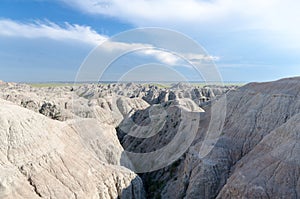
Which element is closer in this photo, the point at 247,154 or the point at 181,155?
the point at 247,154

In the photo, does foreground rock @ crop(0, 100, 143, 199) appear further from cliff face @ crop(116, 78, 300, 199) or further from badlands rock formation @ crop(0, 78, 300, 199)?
cliff face @ crop(116, 78, 300, 199)

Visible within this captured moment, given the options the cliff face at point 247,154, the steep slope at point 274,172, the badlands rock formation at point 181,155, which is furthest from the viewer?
the badlands rock formation at point 181,155

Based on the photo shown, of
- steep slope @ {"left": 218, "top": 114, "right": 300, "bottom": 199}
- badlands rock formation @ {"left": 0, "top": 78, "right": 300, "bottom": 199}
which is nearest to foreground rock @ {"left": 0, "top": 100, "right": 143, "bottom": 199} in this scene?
badlands rock formation @ {"left": 0, "top": 78, "right": 300, "bottom": 199}

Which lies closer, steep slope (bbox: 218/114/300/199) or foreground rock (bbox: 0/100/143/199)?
steep slope (bbox: 218/114/300/199)

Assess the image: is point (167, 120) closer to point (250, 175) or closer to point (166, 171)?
point (166, 171)

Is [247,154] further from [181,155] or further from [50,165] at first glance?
[50,165]

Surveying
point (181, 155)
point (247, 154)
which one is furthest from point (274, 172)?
point (181, 155)

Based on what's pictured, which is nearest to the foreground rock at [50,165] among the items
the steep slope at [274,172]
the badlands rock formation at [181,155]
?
the badlands rock formation at [181,155]

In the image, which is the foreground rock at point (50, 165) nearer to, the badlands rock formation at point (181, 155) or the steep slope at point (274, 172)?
the badlands rock formation at point (181, 155)
